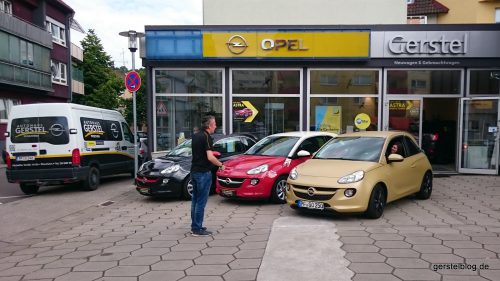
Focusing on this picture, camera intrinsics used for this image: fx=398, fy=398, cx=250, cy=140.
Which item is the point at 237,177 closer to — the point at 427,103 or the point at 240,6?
the point at 240,6

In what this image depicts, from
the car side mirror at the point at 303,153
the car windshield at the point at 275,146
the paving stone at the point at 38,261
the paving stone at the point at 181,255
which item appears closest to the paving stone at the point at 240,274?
the paving stone at the point at 181,255

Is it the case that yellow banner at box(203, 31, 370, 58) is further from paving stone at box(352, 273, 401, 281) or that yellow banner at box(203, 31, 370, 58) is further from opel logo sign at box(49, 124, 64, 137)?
paving stone at box(352, 273, 401, 281)

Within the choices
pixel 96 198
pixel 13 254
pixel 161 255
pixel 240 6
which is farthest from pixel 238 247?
pixel 240 6

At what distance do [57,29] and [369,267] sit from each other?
108 ft

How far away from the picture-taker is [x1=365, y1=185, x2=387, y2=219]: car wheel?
6524 mm

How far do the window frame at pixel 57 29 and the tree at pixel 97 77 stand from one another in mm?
9340

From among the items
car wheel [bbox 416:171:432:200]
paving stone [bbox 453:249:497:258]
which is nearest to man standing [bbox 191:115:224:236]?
paving stone [bbox 453:249:497:258]

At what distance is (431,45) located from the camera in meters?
12.9

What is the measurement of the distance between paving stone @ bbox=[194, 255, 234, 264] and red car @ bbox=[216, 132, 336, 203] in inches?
116

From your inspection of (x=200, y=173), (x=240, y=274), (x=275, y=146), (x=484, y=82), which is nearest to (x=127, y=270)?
(x=240, y=274)

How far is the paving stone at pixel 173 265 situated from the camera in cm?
465

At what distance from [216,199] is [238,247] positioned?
11.8ft

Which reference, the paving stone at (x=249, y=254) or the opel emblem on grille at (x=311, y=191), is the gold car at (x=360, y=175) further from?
the paving stone at (x=249, y=254)

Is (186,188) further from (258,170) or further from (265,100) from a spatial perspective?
(265,100)
